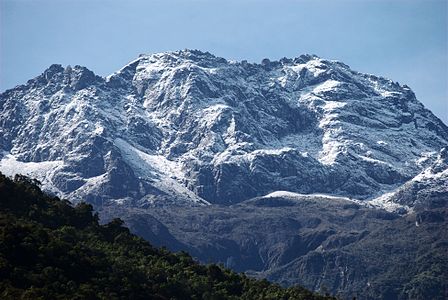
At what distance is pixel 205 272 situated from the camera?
166 m

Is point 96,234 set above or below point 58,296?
above

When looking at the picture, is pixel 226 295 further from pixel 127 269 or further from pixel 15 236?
pixel 15 236

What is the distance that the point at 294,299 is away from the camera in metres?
148

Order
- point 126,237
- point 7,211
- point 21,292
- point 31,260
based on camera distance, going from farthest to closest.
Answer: point 126,237, point 7,211, point 31,260, point 21,292

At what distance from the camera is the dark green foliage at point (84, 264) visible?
126625mm

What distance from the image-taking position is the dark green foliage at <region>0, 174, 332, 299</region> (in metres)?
127

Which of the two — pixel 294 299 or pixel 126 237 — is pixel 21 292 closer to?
pixel 294 299

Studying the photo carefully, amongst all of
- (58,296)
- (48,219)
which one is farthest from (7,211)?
(58,296)

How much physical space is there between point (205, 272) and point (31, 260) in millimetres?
40531

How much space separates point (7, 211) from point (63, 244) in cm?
2613

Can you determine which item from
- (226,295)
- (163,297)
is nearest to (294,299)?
(226,295)

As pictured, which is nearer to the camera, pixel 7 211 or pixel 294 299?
pixel 294 299

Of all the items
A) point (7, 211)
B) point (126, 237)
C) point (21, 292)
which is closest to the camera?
point (21, 292)

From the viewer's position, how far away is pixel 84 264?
139625mm
